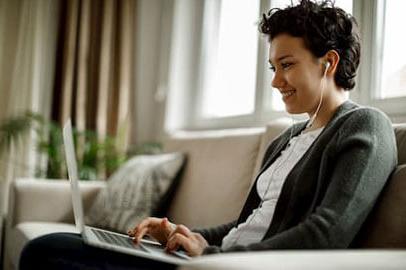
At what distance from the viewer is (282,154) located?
5.08 ft

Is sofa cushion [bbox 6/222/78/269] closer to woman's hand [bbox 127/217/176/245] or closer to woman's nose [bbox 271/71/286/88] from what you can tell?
woman's hand [bbox 127/217/176/245]

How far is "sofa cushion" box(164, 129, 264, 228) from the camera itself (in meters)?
2.19

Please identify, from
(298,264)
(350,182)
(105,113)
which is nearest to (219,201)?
(350,182)

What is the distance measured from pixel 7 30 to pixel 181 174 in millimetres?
1980

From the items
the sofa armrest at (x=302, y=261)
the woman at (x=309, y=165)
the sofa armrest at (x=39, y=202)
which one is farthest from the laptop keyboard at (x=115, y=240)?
the sofa armrest at (x=39, y=202)

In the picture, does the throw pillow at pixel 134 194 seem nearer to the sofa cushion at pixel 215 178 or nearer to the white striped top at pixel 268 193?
the sofa cushion at pixel 215 178

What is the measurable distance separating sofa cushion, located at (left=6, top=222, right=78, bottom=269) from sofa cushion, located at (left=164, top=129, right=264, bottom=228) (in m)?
0.47

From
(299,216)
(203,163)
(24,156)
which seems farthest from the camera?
(24,156)

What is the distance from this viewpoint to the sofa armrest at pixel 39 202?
2662mm

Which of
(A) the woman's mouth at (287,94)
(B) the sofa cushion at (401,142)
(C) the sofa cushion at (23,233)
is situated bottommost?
(C) the sofa cushion at (23,233)

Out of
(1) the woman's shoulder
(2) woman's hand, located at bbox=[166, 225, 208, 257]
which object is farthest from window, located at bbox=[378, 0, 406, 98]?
(2) woman's hand, located at bbox=[166, 225, 208, 257]

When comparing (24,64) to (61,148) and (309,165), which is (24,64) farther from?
(309,165)

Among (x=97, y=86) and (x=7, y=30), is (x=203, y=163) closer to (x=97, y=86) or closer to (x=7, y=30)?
(x=97, y=86)

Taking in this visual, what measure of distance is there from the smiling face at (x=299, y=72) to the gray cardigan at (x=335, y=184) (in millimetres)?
93
